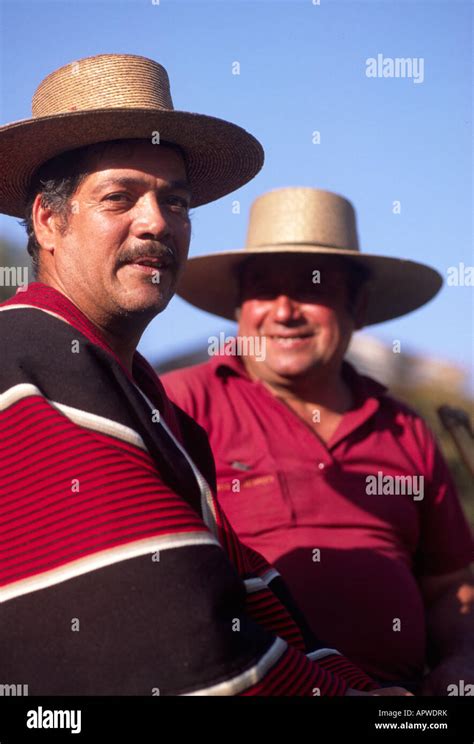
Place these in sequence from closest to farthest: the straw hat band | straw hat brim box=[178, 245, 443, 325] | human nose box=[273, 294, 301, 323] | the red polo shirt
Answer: the straw hat band, the red polo shirt, human nose box=[273, 294, 301, 323], straw hat brim box=[178, 245, 443, 325]

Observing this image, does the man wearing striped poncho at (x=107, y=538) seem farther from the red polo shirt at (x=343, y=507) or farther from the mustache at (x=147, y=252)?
the red polo shirt at (x=343, y=507)

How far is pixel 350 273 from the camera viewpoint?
463 centimetres

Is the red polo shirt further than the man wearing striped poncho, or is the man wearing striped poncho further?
the red polo shirt

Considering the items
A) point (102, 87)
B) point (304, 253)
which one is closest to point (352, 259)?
point (304, 253)

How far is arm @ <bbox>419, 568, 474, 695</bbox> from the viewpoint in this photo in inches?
142

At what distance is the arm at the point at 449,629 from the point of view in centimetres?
361

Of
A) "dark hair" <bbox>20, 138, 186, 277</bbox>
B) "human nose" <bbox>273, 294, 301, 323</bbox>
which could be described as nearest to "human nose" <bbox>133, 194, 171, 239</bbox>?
"dark hair" <bbox>20, 138, 186, 277</bbox>

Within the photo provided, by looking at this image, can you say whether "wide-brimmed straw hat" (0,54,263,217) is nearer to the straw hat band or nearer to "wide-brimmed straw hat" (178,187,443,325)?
the straw hat band

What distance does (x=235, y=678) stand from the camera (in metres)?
2.01

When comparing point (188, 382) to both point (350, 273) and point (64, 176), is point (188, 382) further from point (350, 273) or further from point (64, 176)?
point (64, 176)

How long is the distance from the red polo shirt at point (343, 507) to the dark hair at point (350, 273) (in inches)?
16.0

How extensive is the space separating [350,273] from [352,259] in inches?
2.6

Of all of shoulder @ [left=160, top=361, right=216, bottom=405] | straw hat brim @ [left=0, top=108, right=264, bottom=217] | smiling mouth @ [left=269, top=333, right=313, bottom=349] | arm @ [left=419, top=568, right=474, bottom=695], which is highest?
straw hat brim @ [left=0, top=108, right=264, bottom=217]

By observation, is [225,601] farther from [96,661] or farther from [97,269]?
[97,269]
